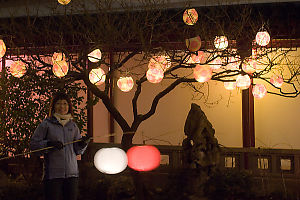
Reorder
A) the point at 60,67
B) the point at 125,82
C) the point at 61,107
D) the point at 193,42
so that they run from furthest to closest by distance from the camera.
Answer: the point at 125,82
the point at 60,67
the point at 193,42
the point at 61,107

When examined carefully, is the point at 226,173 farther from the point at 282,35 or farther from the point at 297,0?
the point at 297,0

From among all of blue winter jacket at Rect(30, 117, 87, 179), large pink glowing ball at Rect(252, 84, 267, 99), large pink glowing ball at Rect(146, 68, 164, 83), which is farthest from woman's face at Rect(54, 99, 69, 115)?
large pink glowing ball at Rect(252, 84, 267, 99)

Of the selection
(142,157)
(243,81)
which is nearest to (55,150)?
(142,157)

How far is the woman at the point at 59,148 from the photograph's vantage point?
530 centimetres

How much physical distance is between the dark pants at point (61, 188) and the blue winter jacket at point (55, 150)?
0.23ft

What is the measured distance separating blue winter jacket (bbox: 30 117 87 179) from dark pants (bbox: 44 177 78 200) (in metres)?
0.07

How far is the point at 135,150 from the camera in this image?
6812 mm

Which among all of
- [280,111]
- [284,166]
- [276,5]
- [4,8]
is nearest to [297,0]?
[276,5]

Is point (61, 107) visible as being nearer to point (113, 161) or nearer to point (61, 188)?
point (61, 188)

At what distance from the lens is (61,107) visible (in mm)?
5496

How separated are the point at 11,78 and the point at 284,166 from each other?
653cm

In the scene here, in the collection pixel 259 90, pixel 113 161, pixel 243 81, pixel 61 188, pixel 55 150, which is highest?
pixel 243 81

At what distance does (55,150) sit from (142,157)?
86.7 inches

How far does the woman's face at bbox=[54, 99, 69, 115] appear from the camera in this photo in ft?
18.0
